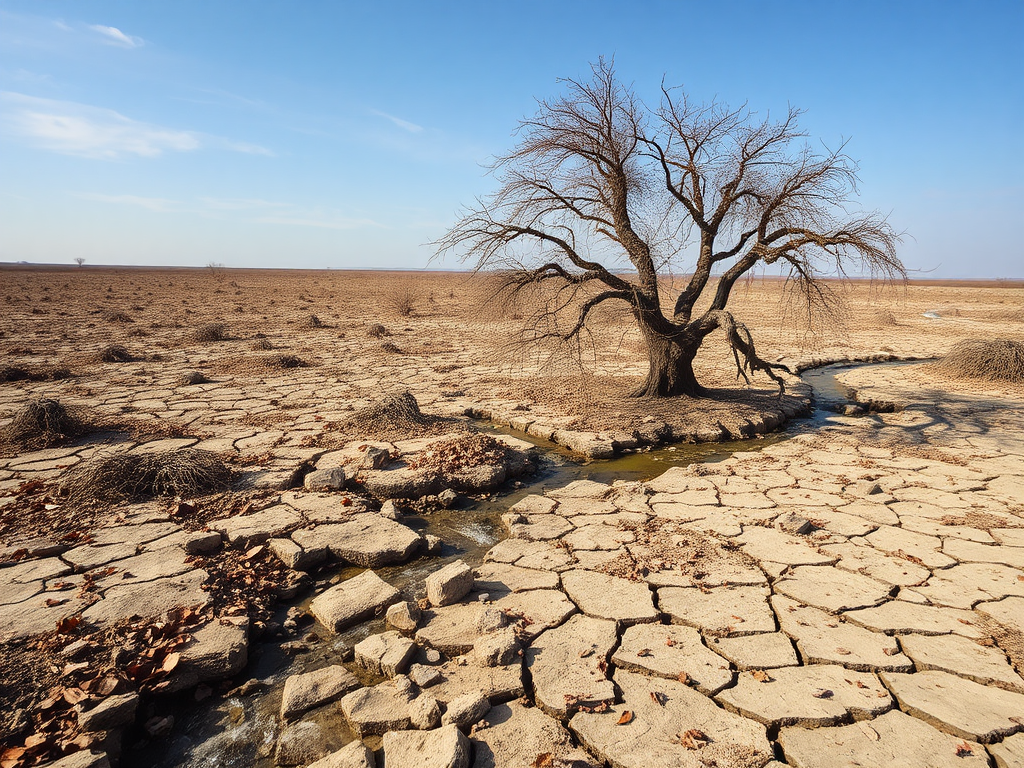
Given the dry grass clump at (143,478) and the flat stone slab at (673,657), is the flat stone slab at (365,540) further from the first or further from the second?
the flat stone slab at (673,657)

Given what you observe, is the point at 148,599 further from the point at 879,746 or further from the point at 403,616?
the point at 879,746

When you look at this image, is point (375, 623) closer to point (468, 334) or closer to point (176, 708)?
point (176, 708)

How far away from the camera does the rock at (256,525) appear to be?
11.7 feet

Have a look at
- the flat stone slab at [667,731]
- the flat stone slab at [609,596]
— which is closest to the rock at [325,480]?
the flat stone slab at [609,596]

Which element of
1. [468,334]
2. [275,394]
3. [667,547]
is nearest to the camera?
[667,547]

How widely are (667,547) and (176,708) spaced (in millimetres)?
2717

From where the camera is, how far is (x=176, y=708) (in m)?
2.40

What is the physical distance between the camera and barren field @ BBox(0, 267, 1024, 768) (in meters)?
2.16

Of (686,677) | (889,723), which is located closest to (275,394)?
(686,677)

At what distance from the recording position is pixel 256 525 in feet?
12.3

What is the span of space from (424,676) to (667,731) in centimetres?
101

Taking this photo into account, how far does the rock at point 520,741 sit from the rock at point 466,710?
1.5 inches

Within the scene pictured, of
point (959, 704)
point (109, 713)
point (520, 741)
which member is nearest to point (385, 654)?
point (520, 741)

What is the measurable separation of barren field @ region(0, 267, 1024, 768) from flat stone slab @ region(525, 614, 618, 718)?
0.01 m
